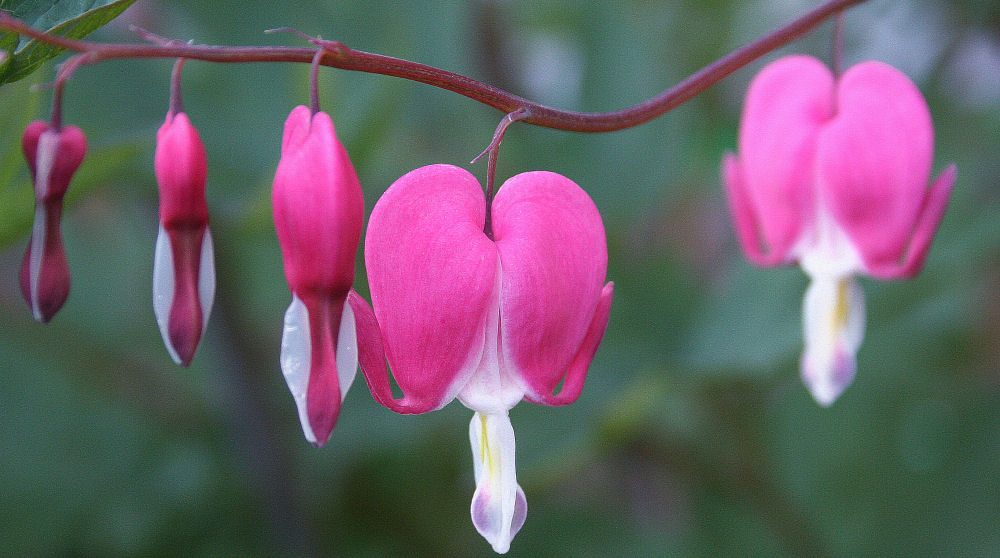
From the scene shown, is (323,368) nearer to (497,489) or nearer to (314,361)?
(314,361)

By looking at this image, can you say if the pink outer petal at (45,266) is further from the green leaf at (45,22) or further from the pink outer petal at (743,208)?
the pink outer petal at (743,208)

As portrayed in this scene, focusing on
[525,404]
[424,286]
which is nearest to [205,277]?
[424,286]

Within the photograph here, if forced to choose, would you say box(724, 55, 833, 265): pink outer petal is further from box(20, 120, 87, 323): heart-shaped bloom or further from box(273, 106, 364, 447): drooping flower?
box(20, 120, 87, 323): heart-shaped bloom

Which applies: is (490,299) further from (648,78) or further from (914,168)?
(648,78)

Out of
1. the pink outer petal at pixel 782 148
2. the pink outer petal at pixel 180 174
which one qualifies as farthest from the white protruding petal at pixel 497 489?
the pink outer petal at pixel 782 148

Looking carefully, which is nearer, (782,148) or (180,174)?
(180,174)

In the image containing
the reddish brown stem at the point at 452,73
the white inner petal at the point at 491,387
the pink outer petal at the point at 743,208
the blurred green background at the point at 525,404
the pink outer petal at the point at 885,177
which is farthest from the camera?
the blurred green background at the point at 525,404

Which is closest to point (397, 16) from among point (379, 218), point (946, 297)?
point (379, 218)
